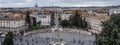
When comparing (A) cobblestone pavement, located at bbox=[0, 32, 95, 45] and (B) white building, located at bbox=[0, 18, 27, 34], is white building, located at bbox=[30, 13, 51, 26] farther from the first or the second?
(A) cobblestone pavement, located at bbox=[0, 32, 95, 45]

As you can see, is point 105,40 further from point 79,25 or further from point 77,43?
point 79,25

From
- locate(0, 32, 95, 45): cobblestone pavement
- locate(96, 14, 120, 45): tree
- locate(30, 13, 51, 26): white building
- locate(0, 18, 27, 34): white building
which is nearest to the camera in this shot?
locate(96, 14, 120, 45): tree

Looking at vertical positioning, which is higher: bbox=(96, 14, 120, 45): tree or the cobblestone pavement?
bbox=(96, 14, 120, 45): tree

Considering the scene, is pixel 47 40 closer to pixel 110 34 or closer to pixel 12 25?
pixel 12 25

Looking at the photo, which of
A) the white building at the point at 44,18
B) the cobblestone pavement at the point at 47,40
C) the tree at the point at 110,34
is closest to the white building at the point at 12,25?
the white building at the point at 44,18

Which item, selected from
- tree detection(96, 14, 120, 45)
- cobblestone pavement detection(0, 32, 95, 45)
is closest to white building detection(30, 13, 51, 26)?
cobblestone pavement detection(0, 32, 95, 45)

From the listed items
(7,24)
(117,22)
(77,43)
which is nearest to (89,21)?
(7,24)

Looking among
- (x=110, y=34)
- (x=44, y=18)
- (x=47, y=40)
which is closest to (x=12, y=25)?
(x=44, y=18)

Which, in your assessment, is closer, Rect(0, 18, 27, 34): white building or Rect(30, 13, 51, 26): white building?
Rect(0, 18, 27, 34): white building

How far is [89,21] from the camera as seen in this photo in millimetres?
52062

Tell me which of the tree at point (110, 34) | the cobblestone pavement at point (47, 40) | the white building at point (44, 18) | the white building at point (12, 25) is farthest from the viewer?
the white building at point (44, 18)

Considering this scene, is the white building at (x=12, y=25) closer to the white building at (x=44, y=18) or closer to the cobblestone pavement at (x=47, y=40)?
the white building at (x=44, y=18)

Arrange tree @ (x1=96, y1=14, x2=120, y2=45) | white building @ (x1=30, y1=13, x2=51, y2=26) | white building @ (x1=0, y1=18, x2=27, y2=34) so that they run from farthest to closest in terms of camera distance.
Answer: white building @ (x1=30, y1=13, x2=51, y2=26), white building @ (x1=0, y1=18, x2=27, y2=34), tree @ (x1=96, y1=14, x2=120, y2=45)

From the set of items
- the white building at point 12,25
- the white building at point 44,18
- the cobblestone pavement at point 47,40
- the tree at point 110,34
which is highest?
the tree at point 110,34
